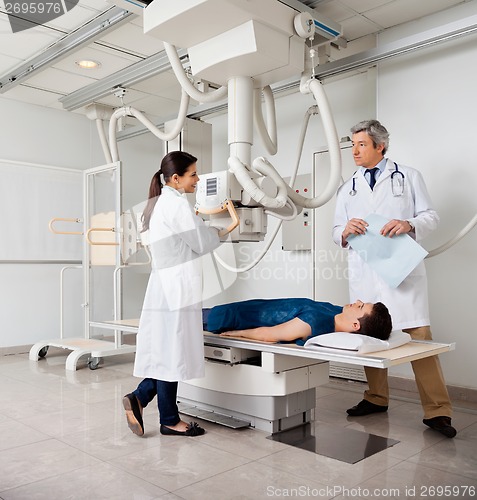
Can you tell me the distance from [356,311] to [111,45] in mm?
2731

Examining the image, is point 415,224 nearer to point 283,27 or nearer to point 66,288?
point 283,27

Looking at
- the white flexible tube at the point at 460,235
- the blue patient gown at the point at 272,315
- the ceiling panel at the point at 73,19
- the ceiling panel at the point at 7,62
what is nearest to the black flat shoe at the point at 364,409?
A: the blue patient gown at the point at 272,315

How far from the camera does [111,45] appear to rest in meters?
3.83

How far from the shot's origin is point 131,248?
448 cm

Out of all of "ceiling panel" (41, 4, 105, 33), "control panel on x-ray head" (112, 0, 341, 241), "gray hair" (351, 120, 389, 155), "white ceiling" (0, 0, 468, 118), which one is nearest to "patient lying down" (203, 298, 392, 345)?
"control panel on x-ray head" (112, 0, 341, 241)

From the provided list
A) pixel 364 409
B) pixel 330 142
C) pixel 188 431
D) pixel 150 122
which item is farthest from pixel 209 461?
pixel 150 122

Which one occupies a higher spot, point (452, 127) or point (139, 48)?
point (139, 48)

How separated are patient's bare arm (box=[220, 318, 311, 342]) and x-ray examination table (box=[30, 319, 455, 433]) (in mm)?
62

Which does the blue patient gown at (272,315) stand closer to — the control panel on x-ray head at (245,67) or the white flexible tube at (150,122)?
the control panel on x-ray head at (245,67)

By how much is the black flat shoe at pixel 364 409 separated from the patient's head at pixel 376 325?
2.41 ft

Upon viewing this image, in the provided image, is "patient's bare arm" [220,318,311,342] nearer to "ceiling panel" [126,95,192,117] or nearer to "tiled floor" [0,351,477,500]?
"tiled floor" [0,351,477,500]

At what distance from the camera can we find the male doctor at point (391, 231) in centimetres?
258

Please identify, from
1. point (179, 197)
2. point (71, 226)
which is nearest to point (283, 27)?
point (179, 197)

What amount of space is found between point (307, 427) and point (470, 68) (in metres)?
2.34
